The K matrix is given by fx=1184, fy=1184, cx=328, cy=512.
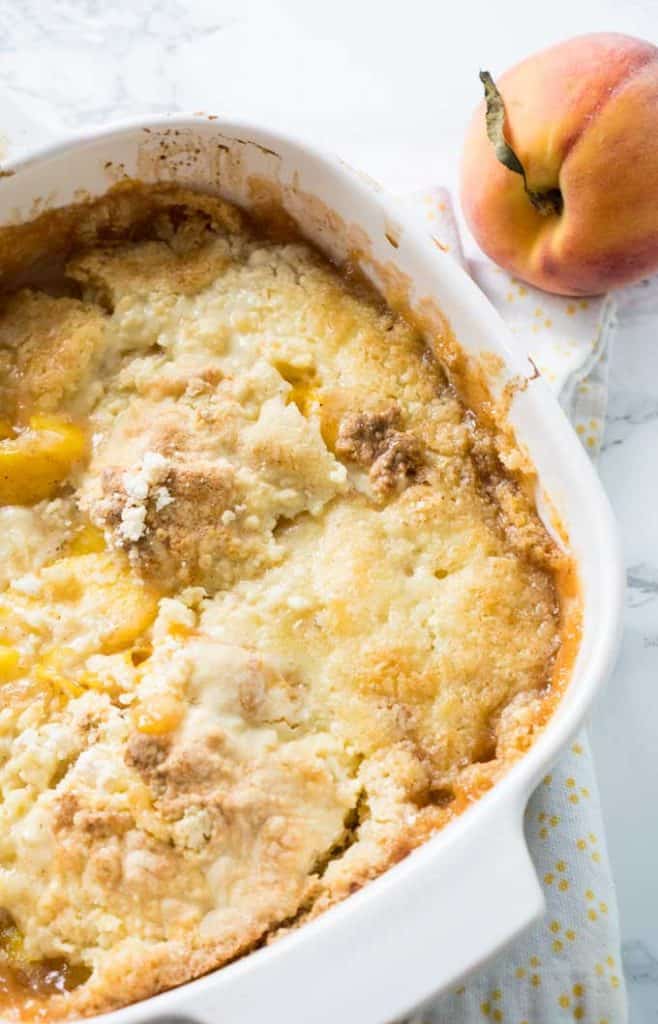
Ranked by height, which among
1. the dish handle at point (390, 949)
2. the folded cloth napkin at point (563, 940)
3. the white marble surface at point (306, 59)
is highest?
the white marble surface at point (306, 59)

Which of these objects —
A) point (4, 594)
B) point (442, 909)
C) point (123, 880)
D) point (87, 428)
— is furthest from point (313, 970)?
point (87, 428)

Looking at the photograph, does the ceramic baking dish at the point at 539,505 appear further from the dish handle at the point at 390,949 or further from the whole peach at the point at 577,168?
the whole peach at the point at 577,168

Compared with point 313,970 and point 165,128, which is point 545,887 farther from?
point 165,128

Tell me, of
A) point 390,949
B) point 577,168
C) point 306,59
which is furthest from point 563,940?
point 306,59

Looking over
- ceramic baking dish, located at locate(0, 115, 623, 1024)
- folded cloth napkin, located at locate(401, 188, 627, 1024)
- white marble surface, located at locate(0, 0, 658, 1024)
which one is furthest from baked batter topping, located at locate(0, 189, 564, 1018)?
white marble surface, located at locate(0, 0, 658, 1024)

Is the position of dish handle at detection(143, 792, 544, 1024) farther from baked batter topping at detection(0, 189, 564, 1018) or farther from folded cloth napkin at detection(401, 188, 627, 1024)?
folded cloth napkin at detection(401, 188, 627, 1024)

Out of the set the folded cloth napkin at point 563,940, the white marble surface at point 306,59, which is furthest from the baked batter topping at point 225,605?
the white marble surface at point 306,59

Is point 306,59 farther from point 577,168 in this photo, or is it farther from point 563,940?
point 563,940
